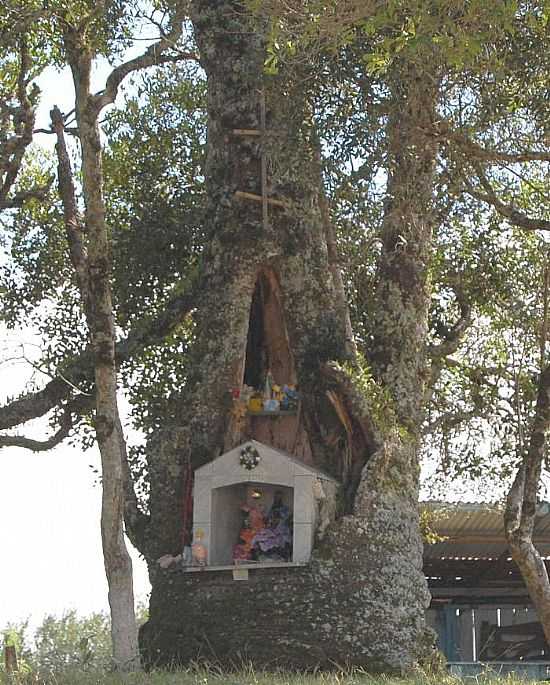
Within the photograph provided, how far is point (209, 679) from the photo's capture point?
1116 cm

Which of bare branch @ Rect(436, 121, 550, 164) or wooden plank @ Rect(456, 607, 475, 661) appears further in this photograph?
wooden plank @ Rect(456, 607, 475, 661)

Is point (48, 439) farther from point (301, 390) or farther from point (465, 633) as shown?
point (465, 633)

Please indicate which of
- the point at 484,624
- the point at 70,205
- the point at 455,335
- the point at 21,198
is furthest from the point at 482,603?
the point at 70,205

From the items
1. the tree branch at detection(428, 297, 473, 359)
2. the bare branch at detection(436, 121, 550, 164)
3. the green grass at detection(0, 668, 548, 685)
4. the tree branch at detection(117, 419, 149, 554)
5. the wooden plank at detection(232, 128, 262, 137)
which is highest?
the wooden plank at detection(232, 128, 262, 137)

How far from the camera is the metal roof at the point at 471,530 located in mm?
19203

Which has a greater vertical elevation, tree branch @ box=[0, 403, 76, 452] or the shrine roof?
tree branch @ box=[0, 403, 76, 452]

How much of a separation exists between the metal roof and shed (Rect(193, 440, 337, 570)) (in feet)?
16.1

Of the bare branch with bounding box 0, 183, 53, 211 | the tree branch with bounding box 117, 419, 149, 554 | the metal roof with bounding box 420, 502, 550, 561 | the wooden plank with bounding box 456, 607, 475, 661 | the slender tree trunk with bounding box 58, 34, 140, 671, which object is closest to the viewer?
the slender tree trunk with bounding box 58, 34, 140, 671

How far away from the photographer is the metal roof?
19.2m

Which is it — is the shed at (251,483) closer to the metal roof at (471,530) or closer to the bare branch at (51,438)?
the bare branch at (51,438)

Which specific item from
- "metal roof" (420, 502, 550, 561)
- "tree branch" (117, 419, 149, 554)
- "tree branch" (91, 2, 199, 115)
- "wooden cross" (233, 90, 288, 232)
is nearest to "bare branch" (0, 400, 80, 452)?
"tree branch" (117, 419, 149, 554)

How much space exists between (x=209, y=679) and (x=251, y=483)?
3736 millimetres

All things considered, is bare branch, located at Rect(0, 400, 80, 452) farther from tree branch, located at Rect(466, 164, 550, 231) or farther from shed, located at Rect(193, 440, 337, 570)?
tree branch, located at Rect(466, 164, 550, 231)

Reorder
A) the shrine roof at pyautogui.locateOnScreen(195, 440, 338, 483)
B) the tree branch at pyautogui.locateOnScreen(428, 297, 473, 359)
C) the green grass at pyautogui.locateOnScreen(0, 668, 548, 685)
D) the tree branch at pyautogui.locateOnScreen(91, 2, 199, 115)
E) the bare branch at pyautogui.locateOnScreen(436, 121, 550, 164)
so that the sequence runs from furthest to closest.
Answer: the tree branch at pyautogui.locateOnScreen(428, 297, 473, 359)
the shrine roof at pyautogui.locateOnScreen(195, 440, 338, 483)
the bare branch at pyautogui.locateOnScreen(436, 121, 550, 164)
the tree branch at pyautogui.locateOnScreen(91, 2, 199, 115)
the green grass at pyautogui.locateOnScreen(0, 668, 548, 685)
